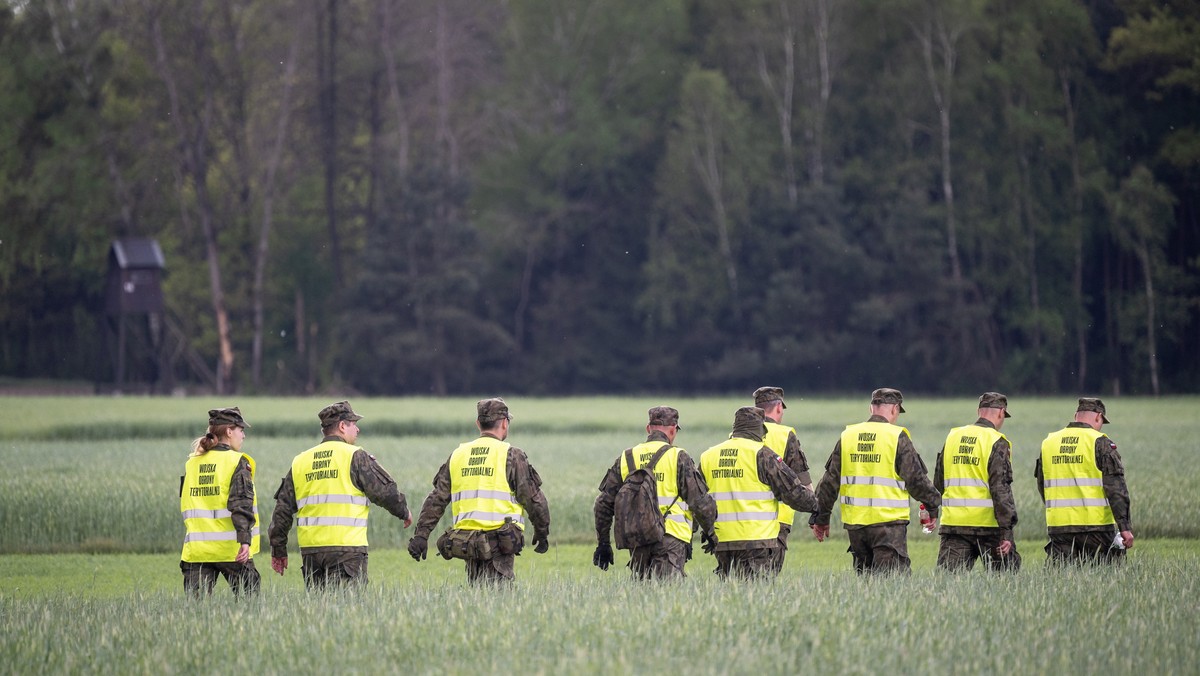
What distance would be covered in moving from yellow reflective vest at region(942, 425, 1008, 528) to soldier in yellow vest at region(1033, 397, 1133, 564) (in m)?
0.73

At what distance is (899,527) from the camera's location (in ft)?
47.4

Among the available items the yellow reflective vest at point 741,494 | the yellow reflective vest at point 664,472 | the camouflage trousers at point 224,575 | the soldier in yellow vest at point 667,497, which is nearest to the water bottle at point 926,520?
the yellow reflective vest at point 741,494

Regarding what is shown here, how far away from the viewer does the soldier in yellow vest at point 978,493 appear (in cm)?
1456

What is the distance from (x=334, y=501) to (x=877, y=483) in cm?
501

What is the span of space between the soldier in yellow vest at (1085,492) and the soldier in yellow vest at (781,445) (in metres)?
2.45

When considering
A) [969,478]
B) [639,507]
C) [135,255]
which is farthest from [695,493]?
[135,255]

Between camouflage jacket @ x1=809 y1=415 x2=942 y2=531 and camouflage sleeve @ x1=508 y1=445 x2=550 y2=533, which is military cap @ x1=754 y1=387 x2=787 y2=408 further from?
camouflage sleeve @ x1=508 y1=445 x2=550 y2=533

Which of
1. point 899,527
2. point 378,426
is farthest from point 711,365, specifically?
point 899,527

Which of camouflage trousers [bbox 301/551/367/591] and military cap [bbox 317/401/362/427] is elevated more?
military cap [bbox 317/401/362/427]

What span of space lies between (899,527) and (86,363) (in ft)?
217

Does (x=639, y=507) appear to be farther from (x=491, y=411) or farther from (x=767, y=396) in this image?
(x=767, y=396)

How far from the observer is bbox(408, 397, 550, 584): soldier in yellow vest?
1315 cm

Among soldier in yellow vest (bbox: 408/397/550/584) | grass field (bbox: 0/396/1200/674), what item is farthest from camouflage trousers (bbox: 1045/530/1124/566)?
soldier in yellow vest (bbox: 408/397/550/584)

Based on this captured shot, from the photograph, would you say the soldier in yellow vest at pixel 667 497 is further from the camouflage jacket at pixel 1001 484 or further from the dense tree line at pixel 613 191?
the dense tree line at pixel 613 191
